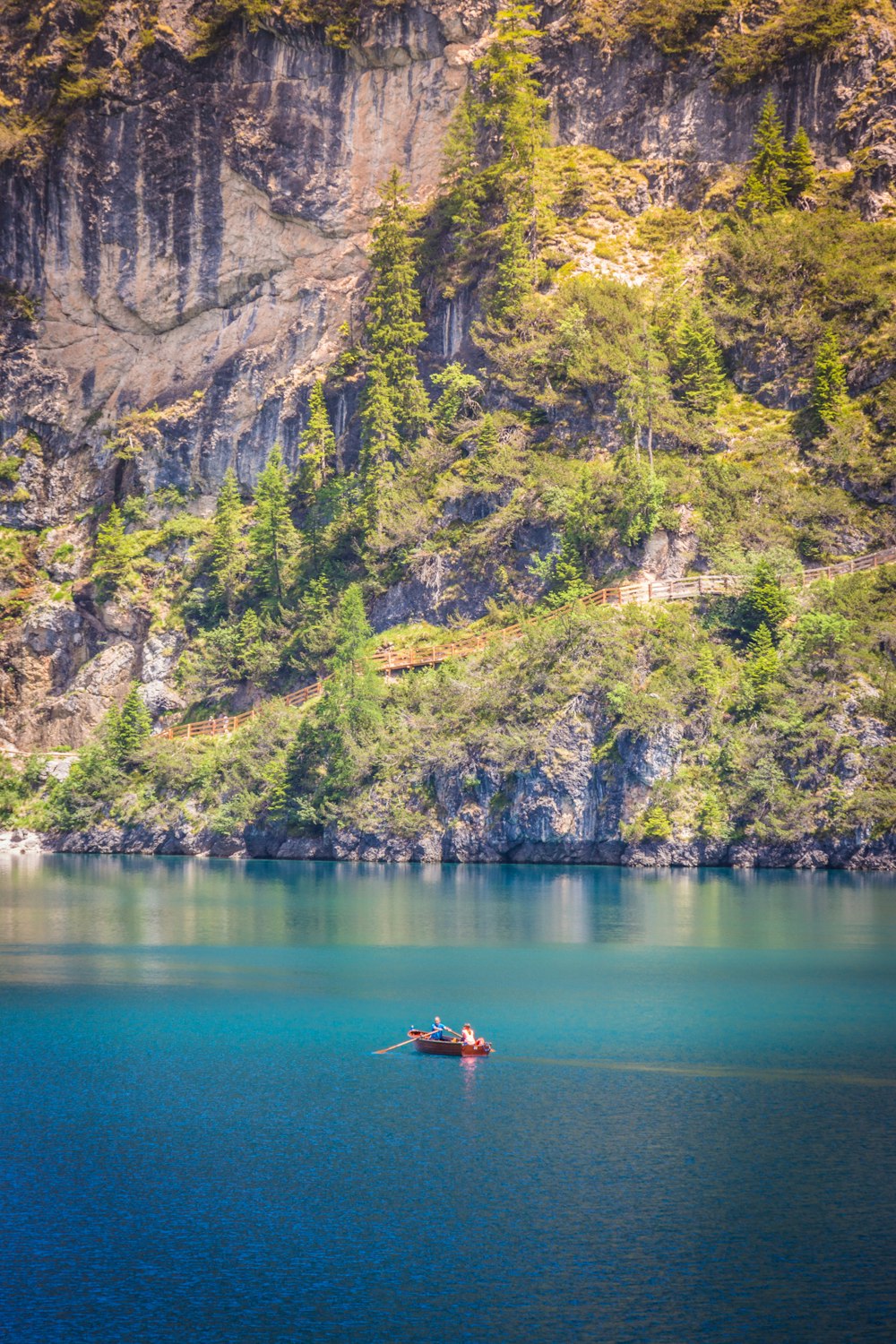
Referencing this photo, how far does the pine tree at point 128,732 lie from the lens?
9244cm

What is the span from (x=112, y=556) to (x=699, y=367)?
46.1 m

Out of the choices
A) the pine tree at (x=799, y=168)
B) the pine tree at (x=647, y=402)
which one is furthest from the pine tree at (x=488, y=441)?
the pine tree at (x=799, y=168)

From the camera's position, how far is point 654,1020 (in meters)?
39.3

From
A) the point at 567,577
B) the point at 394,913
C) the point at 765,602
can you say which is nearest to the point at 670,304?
the point at 567,577

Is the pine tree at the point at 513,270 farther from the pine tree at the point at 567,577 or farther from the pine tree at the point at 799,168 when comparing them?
the pine tree at the point at 567,577

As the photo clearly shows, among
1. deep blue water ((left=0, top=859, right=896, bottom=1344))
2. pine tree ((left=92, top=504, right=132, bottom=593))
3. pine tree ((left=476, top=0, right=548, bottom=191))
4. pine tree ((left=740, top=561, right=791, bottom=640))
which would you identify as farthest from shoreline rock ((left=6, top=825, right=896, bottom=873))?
pine tree ((left=476, top=0, right=548, bottom=191))

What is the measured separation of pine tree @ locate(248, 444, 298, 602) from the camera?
327 ft

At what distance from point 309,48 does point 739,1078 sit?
309 feet

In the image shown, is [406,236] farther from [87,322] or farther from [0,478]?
[0,478]

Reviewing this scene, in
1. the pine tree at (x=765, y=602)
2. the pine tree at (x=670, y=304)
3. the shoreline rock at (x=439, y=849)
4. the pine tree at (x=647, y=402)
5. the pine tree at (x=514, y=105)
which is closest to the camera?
the shoreline rock at (x=439, y=849)

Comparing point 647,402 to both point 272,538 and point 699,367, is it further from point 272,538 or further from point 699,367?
point 272,538

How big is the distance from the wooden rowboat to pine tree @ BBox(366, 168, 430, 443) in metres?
67.0

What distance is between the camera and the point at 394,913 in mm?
60250

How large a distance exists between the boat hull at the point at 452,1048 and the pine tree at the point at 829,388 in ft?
193
